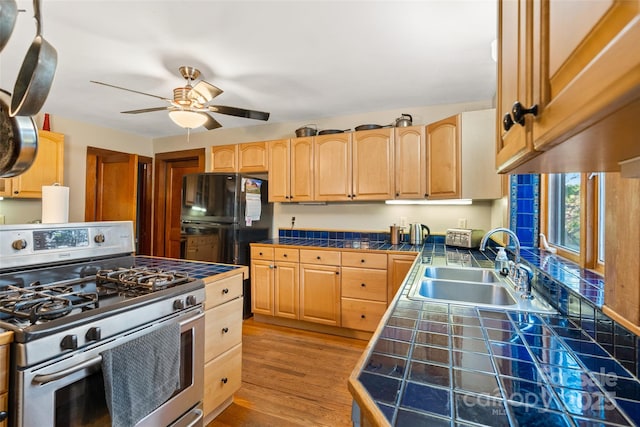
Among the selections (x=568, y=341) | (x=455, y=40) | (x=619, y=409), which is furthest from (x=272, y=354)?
(x=455, y=40)

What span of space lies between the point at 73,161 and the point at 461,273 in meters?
4.46

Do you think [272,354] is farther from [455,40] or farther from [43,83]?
[455,40]

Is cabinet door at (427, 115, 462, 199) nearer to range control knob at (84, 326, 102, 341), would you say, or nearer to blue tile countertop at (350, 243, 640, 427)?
blue tile countertop at (350, 243, 640, 427)

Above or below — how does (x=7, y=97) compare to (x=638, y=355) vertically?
above

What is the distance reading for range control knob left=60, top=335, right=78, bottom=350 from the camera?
0.96 m

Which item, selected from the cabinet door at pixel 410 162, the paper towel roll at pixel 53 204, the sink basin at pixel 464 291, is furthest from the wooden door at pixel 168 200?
the sink basin at pixel 464 291

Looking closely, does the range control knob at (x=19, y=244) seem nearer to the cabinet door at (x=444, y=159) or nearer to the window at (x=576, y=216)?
the window at (x=576, y=216)

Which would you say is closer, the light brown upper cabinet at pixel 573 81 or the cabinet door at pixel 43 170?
the light brown upper cabinet at pixel 573 81

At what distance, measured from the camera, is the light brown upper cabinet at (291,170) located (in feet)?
11.1

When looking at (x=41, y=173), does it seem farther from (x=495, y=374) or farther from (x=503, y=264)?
(x=503, y=264)

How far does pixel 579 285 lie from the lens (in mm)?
1027

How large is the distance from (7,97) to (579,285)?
2283 millimetres

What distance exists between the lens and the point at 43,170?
309 centimetres

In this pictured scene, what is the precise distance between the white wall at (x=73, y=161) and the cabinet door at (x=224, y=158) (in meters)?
1.45
